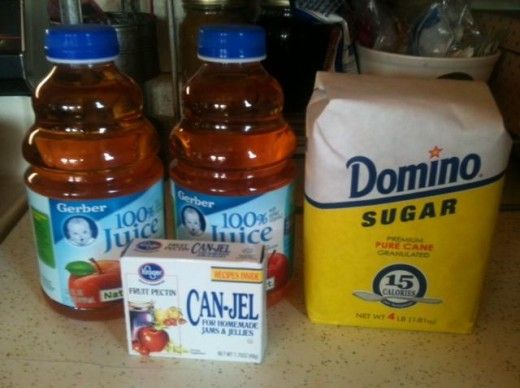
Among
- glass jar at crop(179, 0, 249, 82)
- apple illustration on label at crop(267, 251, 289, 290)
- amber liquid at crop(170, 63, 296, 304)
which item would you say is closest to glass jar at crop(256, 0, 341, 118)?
glass jar at crop(179, 0, 249, 82)

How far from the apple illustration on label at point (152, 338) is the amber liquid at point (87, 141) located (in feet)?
0.22

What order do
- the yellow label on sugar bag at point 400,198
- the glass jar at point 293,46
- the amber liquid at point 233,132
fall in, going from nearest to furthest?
1. the yellow label on sugar bag at point 400,198
2. the amber liquid at point 233,132
3. the glass jar at point 293,46

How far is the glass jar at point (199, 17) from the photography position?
0.78 m

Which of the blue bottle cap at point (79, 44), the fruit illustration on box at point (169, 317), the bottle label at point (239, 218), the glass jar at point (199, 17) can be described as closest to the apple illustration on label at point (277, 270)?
the bottle label at point (239, 218)

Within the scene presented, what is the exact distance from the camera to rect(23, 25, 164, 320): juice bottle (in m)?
0.53

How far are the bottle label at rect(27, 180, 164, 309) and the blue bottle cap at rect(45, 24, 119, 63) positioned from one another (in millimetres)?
125

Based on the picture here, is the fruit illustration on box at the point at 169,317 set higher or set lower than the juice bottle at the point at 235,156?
lower

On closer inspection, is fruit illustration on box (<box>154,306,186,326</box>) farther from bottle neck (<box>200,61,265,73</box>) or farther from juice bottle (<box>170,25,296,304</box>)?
bottle neck (<box>200,61,265,73</box>)

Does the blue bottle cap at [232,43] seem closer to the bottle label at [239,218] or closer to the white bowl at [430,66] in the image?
the bottle label at [239,218]

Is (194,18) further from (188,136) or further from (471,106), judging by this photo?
(471,106)

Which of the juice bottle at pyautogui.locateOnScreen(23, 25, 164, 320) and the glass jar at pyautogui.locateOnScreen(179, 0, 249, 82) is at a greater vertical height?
the glass jar at pyautogui.locateOnScreen(179, 0, 249, 82)

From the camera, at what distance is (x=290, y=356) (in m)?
0.53

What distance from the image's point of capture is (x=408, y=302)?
1.78ft

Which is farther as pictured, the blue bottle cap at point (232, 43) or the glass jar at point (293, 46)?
the glass jar at point (293, 46)
